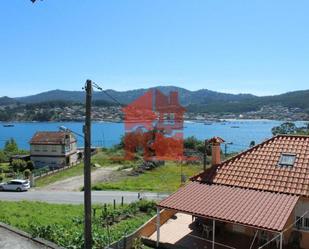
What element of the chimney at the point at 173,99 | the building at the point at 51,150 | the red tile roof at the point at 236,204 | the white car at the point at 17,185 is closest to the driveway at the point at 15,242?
the red tile roof at the point at 236,204

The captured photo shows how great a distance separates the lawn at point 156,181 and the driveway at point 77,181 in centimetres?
221

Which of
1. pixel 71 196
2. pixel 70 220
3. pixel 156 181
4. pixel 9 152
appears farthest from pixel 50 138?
pixel 70 220

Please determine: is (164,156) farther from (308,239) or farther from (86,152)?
(86,152)

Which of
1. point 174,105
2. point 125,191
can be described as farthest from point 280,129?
point 125,191

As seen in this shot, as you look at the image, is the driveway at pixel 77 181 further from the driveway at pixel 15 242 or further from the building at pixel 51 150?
the driveway at pixel 15 242

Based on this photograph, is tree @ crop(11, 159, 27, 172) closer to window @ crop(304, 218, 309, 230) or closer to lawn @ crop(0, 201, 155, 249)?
lawn @ crop(0, 201, 155, 249)

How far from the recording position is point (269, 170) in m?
19.0

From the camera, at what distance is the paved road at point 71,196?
100.0ft

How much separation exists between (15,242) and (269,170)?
37.3ft

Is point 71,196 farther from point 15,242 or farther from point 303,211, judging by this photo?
point 303,211

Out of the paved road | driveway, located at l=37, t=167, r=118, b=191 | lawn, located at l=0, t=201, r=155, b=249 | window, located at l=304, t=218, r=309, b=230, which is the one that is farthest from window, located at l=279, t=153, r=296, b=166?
driveway, located at l=37, t=167, r=118, b=191

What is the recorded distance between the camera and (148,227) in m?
19.1

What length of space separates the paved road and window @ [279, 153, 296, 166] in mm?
12119

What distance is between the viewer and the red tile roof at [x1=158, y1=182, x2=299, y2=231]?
15.7 meters
